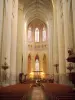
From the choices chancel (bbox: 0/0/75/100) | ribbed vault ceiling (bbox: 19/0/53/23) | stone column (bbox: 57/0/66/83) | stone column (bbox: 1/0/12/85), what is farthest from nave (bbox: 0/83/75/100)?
ribbed vault ceiling (bbox: 19/0/53/23)

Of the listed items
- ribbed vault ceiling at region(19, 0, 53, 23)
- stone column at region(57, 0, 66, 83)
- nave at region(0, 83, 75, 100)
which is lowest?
nave at region(0, 83, 75, 100)

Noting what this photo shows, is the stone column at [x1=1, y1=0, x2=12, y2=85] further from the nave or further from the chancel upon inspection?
the nave

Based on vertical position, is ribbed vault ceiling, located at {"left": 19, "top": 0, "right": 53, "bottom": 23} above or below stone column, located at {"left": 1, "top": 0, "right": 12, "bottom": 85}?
above

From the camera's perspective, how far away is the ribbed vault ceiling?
2930 centimetres

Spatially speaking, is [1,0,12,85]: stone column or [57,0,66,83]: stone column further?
[57,0,66,83]: stone column

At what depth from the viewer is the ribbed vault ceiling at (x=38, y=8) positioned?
2930 centimetres

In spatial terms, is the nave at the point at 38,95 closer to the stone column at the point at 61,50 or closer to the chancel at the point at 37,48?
the chancel at the point at 37,48

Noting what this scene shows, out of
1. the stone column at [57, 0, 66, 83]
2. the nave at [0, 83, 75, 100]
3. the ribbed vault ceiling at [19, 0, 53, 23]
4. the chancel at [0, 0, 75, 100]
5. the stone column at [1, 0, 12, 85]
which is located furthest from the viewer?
the ribbed vault ceiling at [19, 0, 53, 23]

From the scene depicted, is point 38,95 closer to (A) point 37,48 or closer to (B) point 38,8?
(B) point 38,8

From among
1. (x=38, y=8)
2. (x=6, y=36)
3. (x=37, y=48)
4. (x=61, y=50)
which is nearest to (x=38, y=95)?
(x=6, y=36)

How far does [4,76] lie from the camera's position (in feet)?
46.5

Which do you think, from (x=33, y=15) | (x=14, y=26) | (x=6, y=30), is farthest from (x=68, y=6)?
(x=33, y=15)

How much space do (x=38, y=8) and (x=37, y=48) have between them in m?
9.56

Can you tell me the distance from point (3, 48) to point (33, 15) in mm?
21869
